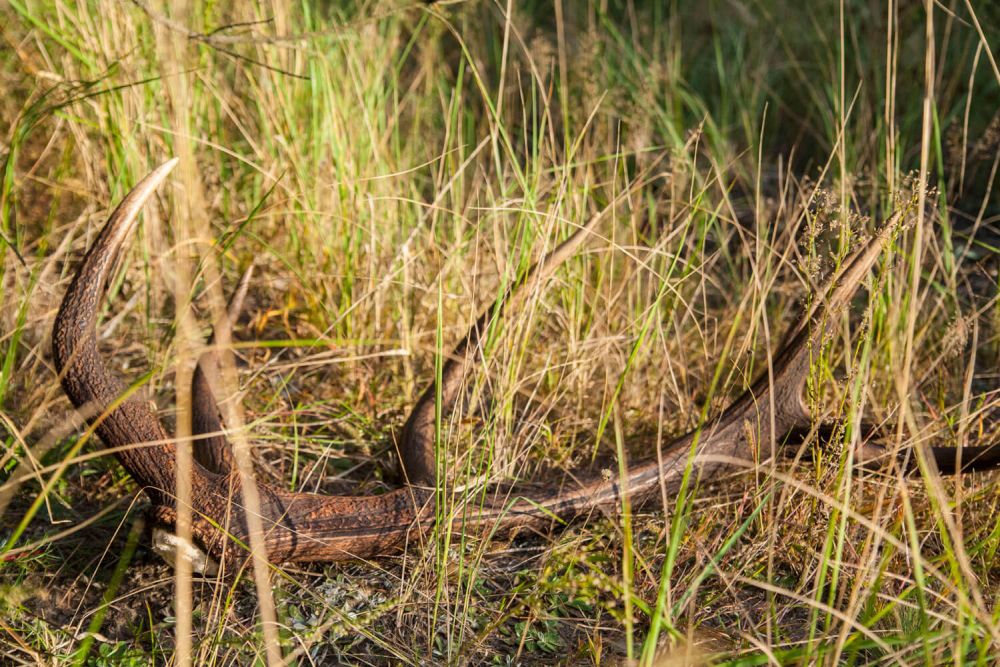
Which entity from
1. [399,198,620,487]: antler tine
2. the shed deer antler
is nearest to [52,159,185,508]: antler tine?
the shed deer antler

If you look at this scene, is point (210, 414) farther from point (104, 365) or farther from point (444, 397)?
point (444, 397)

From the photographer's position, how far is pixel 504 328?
5.87 ft

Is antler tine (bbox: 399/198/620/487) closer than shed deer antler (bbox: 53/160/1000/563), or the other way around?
shed deer antler (bbox: 53/160/1000/563)

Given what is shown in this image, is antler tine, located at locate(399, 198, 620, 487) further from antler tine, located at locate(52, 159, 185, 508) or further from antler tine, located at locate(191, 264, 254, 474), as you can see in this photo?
antler tine, located at locate(52, 159, 185, 508)

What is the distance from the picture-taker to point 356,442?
2.11 meters

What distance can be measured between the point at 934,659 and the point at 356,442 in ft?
4.29

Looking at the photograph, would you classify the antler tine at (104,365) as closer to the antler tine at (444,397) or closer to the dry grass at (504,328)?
the dry grass at (504,328)

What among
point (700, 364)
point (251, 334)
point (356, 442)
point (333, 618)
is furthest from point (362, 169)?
point (333, 618)

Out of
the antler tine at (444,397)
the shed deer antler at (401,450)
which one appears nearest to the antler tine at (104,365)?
the shed deer antler at (401,450)

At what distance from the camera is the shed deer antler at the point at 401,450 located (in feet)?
4.85

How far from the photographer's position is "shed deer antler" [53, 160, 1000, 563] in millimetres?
1479

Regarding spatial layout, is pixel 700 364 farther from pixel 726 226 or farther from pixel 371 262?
pixel 371 262

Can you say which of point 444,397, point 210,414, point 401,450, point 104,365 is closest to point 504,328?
point 444,397

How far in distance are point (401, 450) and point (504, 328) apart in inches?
13.1
